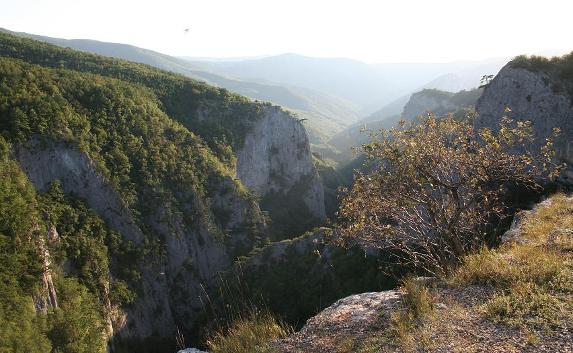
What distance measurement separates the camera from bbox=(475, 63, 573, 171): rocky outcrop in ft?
160

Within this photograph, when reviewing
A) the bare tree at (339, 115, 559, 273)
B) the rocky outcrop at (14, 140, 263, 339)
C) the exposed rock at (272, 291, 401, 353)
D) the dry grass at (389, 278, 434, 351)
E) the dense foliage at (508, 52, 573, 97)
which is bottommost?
the rocky outcrop at (14, 140, 263, 339)

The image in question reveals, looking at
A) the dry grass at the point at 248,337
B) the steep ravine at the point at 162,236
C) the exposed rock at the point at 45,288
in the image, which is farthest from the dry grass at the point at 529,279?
the exposed rock at the point at 45,288

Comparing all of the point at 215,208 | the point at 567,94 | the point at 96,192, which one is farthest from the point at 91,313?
the point at 567,94

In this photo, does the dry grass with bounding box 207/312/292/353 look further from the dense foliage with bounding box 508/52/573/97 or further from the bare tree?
the dense foliage with bounding box 508/52/573/97

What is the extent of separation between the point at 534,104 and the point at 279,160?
103m

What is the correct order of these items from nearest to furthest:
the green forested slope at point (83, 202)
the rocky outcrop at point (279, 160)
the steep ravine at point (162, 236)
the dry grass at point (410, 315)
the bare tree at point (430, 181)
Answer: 1. the dry grass at point (410, 315)
2. the bare tree at point (430, 181)
3. the green forested slope at point (83, 202)
4. the steep ravine at point (162, 236)
5. the rocky outcrop at point (279, 160)

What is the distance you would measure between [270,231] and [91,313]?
199 ft

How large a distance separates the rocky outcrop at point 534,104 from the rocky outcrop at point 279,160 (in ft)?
277

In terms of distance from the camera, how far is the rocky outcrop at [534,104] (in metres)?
48.8

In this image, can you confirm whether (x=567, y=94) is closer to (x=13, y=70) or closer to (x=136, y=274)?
(x=136, y=274)

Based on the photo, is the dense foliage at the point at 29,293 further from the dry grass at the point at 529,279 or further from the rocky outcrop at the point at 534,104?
the rocky outcrop at the point at 534,104

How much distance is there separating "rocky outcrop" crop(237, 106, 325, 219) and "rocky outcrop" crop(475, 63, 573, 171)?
84435 mm

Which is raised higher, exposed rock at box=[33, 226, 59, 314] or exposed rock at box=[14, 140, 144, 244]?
exposed rock at box=[14, 140, 144, 244]

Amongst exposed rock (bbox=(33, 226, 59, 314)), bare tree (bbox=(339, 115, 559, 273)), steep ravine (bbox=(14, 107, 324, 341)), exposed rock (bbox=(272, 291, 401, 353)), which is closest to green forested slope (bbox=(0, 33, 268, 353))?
exposed rock (bbox=(33, 226, 59, 314))
